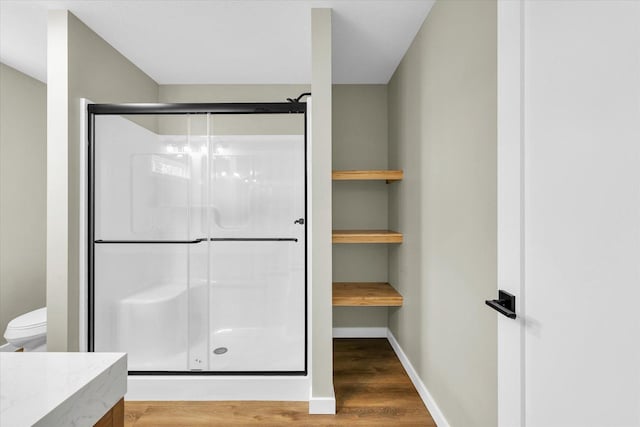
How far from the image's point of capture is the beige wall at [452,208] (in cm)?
130

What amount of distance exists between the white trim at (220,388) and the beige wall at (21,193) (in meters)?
1.71

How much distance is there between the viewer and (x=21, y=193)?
2.86 meters

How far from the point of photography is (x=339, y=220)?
10.2 ft

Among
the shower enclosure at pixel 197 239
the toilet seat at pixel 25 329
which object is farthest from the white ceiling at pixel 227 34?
the toilet seat at pixel 25 329
